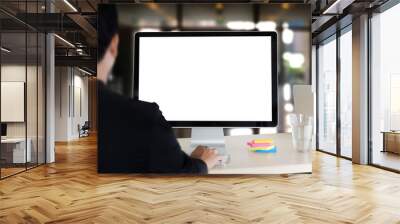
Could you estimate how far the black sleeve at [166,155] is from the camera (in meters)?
3.51

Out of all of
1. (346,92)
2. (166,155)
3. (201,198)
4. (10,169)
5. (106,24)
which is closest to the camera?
(201,198)

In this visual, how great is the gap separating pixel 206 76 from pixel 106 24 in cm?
182

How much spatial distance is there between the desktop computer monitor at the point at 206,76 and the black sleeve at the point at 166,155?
8.1 inches

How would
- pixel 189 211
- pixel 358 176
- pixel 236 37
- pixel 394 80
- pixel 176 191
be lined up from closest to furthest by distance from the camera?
pixel 236 37 < pixel 189 211 < pixel 176 191 < pixel 358 176 < pixel 394 80

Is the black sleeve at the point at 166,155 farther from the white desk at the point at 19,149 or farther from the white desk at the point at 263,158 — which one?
the white desk at the point at 19,149

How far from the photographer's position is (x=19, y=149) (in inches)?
243

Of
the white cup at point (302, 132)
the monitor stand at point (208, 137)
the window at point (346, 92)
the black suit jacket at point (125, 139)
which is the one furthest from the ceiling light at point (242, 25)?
the window at point (346, 92)

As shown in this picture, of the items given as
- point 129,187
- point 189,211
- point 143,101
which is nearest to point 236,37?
point 143,101

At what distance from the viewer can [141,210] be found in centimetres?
358

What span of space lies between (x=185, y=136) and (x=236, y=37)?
1.01m

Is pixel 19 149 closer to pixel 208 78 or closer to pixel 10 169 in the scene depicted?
pixel 10 169

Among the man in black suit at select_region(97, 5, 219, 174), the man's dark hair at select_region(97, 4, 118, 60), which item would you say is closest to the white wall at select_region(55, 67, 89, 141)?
the man in black suit at select_region(97, 5, 219, 174)

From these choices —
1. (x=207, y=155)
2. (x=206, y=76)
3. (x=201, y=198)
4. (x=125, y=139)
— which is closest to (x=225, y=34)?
(x=206, y=76)

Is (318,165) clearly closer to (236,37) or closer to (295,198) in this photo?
(295,198)
